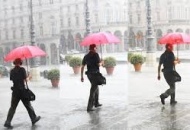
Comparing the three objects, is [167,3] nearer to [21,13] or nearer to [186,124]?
[21,13]

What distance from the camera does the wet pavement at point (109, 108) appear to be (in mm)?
7762

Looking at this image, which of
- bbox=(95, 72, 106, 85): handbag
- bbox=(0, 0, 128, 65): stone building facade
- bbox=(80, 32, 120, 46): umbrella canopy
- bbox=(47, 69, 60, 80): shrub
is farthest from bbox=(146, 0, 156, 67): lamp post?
bbox=(95, 72, 106, 85): handbag

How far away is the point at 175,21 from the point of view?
63.9ft

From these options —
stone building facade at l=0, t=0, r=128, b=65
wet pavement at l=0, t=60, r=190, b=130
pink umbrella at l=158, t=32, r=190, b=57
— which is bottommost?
wet pavement at l=0, t=60, r=190, b=130

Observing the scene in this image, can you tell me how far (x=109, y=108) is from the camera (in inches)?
376

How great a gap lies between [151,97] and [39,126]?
3.98 m

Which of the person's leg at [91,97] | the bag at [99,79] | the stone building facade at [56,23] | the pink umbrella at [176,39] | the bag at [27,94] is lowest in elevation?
the person's leg at [91,97]

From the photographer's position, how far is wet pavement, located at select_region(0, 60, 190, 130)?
7.76m

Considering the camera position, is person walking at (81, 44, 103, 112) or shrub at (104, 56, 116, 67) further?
shrub at (104, 56, 116, 67)

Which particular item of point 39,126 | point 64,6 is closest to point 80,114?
point 39,126

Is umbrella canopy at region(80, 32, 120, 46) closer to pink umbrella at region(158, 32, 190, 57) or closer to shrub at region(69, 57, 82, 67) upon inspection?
pink umbrella at region(158, 32, 190, 57)

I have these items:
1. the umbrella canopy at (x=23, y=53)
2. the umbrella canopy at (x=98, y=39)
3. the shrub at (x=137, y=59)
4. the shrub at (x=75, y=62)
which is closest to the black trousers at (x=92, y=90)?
the umbrella canopy at (x=98, y=39)

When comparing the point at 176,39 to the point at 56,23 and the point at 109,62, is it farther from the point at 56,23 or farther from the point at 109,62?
the point at 109,62

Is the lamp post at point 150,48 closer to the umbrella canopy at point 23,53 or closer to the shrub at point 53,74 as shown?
the shrub at point 53,74
